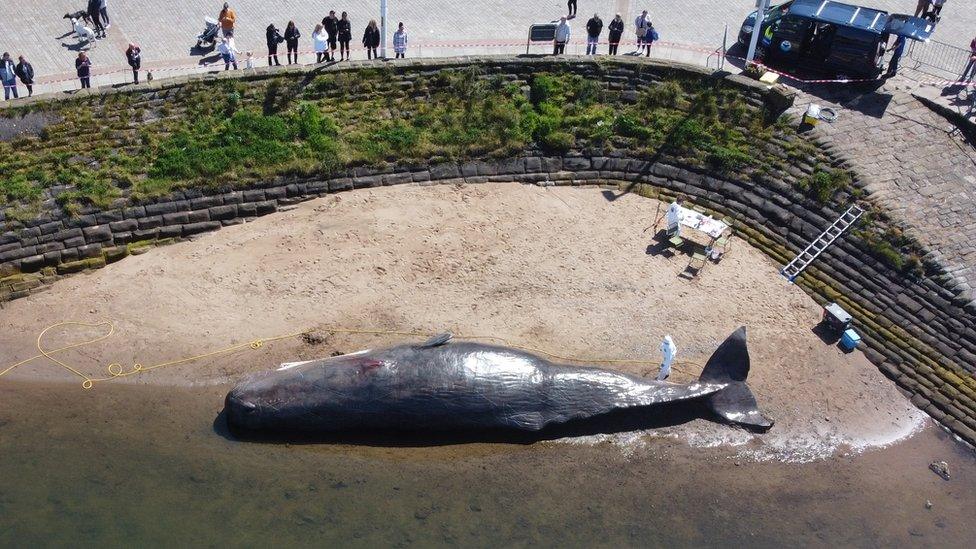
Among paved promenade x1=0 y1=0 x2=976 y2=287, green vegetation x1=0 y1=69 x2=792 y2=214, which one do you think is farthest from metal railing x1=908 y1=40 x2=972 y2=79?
green vegetation x1=0 y1=69 x2=792 y2=214

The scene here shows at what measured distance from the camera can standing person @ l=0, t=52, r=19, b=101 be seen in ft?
104

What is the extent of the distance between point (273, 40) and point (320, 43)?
5.79 feet

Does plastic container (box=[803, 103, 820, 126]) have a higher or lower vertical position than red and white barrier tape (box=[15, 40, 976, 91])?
lower

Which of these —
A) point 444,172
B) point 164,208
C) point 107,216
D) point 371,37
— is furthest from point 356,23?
point 107,216

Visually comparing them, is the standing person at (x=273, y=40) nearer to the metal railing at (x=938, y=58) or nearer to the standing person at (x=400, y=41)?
the standing person at (x=400, y=41)

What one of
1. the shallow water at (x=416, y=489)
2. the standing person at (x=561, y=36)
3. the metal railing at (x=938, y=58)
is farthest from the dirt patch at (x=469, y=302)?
the metal railing at (x=938, y=58)

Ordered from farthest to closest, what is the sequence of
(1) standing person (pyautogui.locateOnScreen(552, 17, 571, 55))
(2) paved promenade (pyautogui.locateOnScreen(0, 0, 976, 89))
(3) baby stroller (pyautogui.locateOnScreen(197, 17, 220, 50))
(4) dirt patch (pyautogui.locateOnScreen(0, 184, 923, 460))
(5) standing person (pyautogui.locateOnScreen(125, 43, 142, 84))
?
(1) standing person (pyautogui.locateOnScreen(552, 17, 571, 55))
(3) baby stroller (pyautogui.locateOnScreen(197, 17, 220, 50))
(2) paved promenade (pyautogui.locateOnScreen(0, 0, 976, 89))
(5) standing person (pyautogui.locateOnScreen(125, 43, 142, 84))
(4) dirt patch (pyautogui.locateOnScreen(0, 184, 923, 460))

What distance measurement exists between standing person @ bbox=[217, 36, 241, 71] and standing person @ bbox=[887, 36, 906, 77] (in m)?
25.4

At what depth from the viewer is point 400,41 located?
35.6 metres

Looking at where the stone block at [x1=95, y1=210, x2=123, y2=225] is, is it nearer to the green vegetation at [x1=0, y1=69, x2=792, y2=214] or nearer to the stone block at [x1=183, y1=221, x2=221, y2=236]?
the green vegetation at [x1=0, y1=69, x2=792, y2=214]

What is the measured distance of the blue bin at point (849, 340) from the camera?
28.5 meters

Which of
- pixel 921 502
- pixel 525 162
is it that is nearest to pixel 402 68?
pixel 525 162

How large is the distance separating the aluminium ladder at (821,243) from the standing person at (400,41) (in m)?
16.8

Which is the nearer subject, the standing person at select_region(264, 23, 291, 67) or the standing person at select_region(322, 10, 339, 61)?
the standing person at select_region(264, 23, 291, 67)
